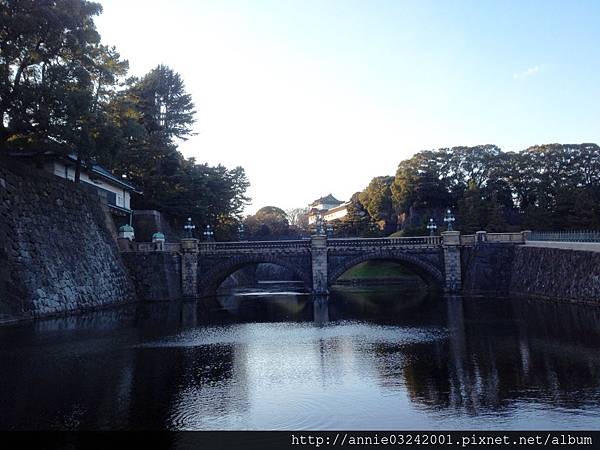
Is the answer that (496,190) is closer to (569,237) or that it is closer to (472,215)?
(472,215)

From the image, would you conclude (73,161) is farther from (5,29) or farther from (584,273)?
(584,273)

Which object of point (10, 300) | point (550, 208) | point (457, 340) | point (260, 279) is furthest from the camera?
point (260, 279)

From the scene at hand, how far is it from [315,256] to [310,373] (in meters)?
30.2

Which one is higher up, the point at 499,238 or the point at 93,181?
the point at 93,181

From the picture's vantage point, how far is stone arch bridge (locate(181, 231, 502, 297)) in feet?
152

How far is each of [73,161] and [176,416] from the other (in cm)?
3527

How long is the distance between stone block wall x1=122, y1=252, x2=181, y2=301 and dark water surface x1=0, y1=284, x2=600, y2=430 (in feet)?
45.8

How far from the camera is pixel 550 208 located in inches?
2466

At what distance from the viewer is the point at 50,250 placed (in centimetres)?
3234

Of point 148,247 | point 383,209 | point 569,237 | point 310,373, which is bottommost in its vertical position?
point 310,373

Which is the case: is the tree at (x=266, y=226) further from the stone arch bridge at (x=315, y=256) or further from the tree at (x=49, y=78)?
the tree at (x=49, y=78)

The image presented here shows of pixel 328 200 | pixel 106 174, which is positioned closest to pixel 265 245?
pixel 106 174

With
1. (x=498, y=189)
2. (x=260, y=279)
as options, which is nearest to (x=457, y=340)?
(x=498, y=189)

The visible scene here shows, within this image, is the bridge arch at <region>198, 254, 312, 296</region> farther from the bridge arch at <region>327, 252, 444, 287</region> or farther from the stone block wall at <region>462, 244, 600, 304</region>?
the stone block wall at <region>462, 244, 600, 304</region>
